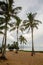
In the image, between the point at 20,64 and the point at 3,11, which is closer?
the point at 20,64

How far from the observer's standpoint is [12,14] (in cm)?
3366

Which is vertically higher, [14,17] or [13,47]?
[14,17]

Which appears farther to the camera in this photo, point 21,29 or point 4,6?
point 21,29

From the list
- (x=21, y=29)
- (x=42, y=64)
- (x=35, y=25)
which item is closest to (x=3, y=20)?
(x=42, y=64)

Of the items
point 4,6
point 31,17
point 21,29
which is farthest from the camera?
point 21,29

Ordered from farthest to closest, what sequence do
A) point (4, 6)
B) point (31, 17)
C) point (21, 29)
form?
point (21, 29), point (31, 17), point (4, 6)

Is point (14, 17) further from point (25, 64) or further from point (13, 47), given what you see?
point (13, 47)

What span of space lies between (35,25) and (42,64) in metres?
15.5

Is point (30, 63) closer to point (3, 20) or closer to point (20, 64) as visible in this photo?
point (20, 64)

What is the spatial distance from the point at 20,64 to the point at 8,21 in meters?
8.85

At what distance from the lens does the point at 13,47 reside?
65.6 m

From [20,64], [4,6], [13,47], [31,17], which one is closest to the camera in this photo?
[20,64]

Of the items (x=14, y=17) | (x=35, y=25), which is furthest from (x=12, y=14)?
(x=35, y=25)

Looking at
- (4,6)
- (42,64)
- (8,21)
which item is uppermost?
(4,6)
